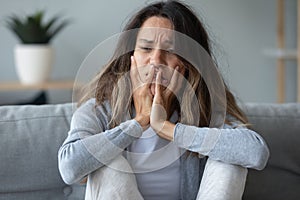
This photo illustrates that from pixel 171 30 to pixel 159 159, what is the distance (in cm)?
31

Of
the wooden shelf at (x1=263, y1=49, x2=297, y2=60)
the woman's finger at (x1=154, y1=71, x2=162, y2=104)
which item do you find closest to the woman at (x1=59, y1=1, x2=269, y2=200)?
the woman's finger at (x1=154, y1=71, x2=162, y2=104)

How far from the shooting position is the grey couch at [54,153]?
1467 millimetres

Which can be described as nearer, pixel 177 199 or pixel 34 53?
pixel 177 199

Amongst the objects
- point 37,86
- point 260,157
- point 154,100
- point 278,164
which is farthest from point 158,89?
point 37,86

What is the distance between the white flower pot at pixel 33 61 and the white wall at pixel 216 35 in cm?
23

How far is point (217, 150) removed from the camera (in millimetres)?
1331

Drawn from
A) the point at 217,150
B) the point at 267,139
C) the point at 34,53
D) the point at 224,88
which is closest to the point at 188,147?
the point at 217,150

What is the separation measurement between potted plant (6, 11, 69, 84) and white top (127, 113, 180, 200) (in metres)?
1.54

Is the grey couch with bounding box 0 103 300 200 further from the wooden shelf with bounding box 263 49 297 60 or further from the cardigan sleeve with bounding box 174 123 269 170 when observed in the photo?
the wooden shelf with bounding box 263 49 297 60

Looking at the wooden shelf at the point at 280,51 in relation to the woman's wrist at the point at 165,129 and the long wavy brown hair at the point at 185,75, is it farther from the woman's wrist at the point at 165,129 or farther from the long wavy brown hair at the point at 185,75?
the woman's wrist at the point at 165,129

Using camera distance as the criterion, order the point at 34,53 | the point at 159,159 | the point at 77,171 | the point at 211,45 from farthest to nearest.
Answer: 1. the point at 34,53
2. the point at 211,45
3. the point at 159,159
4. the point at 77,171

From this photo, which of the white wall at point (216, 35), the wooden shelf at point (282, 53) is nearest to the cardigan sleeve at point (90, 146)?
the white wall at point (216, 35)

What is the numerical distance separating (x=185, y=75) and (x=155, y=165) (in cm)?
24

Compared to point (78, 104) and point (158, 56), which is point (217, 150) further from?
point (78, 104)
